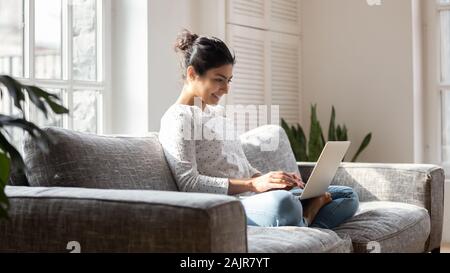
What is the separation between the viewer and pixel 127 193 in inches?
75.2

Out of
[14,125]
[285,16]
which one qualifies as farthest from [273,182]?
[285,16]

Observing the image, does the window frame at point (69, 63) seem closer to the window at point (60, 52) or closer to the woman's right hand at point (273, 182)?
the window at point (60, 52)

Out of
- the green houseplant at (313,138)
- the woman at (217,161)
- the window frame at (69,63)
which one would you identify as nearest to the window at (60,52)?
the window frame at (69,63)

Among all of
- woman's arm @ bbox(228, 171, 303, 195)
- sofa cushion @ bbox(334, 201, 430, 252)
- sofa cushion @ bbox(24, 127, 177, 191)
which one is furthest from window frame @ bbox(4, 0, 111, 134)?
sofa cushion @ bbox(334, 201, 430, 252)

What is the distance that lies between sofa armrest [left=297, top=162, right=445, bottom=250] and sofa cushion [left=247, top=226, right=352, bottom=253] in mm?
882

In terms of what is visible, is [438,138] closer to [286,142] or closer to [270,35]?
[270,35]

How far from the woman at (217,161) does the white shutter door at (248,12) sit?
4.49 ft

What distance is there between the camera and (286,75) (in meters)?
4.98

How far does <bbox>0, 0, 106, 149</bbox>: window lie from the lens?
3240mm

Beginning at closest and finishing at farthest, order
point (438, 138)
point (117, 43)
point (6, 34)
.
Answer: point (6, 34), point (117, 43), point (438, 138)

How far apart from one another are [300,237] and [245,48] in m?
2.45

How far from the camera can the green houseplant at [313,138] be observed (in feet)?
15.5

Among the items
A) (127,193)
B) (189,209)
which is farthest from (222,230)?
(127,193)
